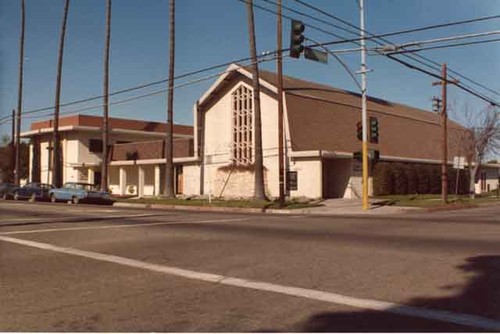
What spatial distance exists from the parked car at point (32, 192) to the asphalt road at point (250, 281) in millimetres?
24856

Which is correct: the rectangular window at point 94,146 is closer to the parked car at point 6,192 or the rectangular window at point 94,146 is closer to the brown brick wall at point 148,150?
the brown brick wall at point 148,150

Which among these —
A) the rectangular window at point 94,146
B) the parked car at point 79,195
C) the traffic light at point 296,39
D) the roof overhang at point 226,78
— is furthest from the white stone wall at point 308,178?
the rectangular window at point 94,146

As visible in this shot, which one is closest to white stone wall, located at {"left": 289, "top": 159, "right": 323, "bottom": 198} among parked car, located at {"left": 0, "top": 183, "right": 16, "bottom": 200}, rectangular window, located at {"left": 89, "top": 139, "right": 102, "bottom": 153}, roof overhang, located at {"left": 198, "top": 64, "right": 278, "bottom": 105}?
roof overhang, located at {"left": 198, "top": 64, "right": 278, "bottom": 105}

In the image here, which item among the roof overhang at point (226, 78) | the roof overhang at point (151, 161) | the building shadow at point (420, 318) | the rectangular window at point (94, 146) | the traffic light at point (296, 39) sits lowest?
the building shadow at point (420, 318)

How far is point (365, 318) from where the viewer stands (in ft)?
19.6

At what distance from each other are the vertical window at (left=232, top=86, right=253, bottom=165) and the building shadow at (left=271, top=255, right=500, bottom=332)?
29.5m

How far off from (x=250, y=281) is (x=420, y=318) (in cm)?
276

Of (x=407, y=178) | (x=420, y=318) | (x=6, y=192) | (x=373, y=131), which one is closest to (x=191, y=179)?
(x=6, y=192)

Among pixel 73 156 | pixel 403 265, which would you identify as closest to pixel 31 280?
pixel 403 265

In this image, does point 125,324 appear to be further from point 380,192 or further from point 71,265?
point 380,192

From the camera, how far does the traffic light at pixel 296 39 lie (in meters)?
19.2

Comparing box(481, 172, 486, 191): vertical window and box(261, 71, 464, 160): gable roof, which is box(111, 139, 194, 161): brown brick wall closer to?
box(261, 71, 464, 160): gable roof

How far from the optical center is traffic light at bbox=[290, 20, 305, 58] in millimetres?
19219

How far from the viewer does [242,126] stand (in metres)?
37.5
